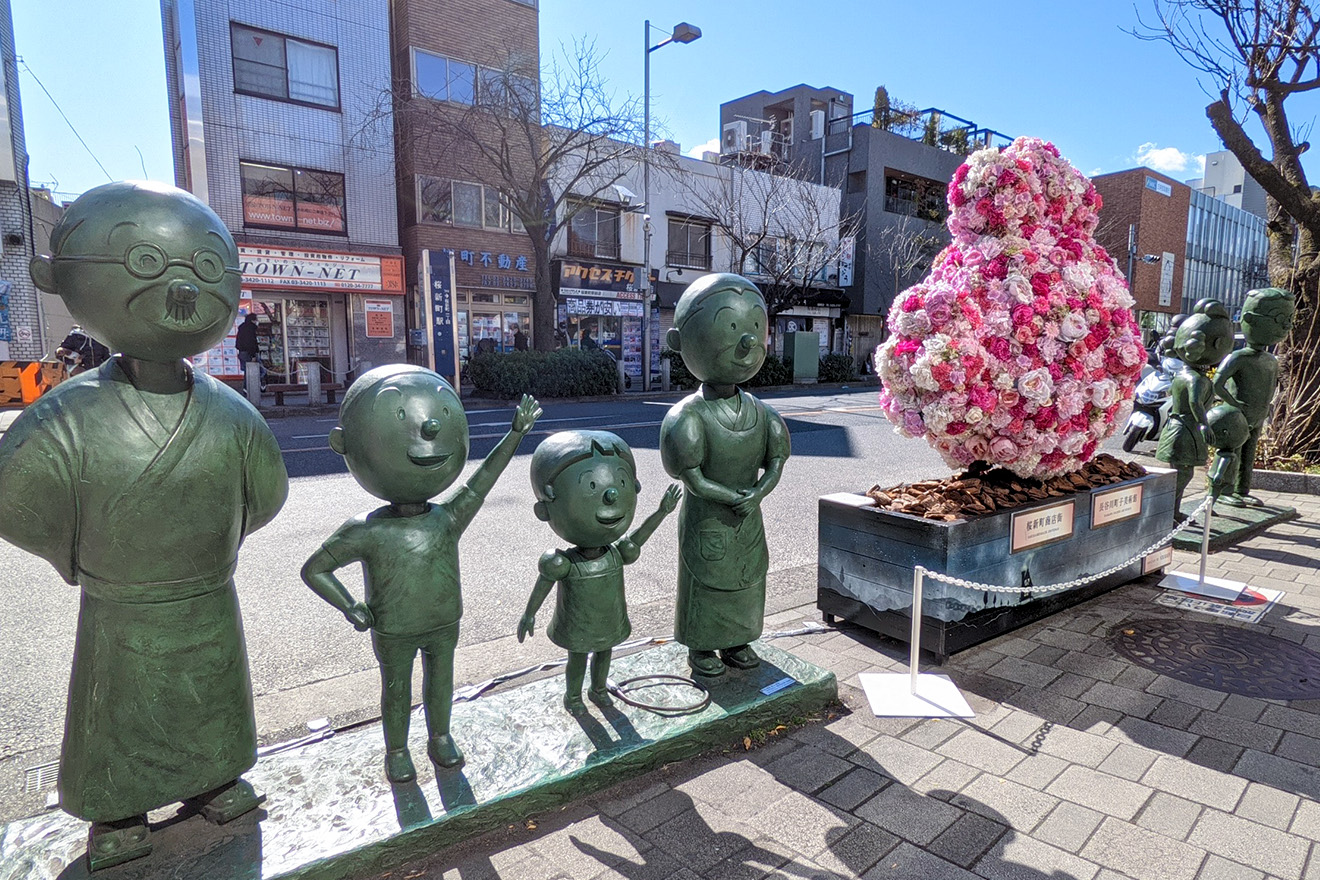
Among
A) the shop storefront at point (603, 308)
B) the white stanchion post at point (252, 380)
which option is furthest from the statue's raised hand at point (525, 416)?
the shop storefront at point (603, 308)

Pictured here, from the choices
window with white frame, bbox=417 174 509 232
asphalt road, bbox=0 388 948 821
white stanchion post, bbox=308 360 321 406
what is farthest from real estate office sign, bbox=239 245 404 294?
asphalt road, bbox=0 388 948 821

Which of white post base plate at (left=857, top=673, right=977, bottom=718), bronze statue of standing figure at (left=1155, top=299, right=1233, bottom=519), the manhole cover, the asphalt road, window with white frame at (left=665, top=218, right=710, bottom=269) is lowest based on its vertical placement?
the asphalt road

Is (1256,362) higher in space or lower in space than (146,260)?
lower

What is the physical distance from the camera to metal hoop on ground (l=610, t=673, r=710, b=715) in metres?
3.10

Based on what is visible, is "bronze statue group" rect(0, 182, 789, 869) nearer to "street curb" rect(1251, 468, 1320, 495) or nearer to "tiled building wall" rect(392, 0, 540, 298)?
"street curb" rect(1251, 468, 1320, 495)

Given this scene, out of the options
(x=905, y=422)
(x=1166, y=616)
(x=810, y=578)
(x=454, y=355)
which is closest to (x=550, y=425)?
(x=454, y=355)

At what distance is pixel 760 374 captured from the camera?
2483cm

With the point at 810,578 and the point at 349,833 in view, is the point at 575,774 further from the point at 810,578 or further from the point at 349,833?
the point at 810,578

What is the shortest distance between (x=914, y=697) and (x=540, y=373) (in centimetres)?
1626

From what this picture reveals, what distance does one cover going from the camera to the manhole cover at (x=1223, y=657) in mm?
3732

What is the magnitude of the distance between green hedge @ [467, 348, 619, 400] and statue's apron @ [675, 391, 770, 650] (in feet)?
51.5

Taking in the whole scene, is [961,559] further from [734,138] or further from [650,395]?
[734,138]

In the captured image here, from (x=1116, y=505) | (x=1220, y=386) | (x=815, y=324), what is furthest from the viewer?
(x=815, y=324)

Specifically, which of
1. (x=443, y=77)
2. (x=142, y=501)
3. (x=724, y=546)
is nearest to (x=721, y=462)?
(x=724, y=546)
